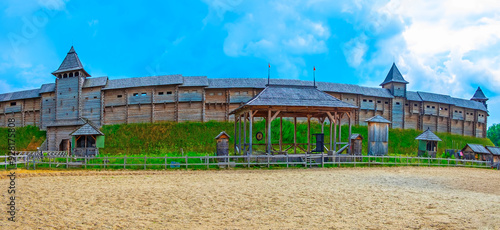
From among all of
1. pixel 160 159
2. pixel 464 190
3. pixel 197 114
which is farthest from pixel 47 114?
pixel 464 190

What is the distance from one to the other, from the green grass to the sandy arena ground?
19.5m

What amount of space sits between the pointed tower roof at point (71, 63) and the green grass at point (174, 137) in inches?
314

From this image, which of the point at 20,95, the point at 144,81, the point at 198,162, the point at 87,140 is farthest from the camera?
the point at 20,95

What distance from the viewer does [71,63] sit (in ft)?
136

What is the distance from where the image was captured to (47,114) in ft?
137

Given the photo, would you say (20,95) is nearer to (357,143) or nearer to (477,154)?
(357,143)

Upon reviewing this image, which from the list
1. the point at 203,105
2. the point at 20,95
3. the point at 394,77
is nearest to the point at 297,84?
the point at 203,105

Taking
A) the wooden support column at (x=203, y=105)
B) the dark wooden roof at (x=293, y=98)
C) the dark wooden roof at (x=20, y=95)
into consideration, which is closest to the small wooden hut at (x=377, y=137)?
the dark wooden roof at (x=293, y=98)

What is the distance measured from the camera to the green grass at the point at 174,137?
3475cm

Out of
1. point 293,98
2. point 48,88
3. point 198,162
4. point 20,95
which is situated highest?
point 48,88

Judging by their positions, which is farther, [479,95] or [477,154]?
[479,95]

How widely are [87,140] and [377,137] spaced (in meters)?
22.2

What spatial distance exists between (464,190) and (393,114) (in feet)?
109

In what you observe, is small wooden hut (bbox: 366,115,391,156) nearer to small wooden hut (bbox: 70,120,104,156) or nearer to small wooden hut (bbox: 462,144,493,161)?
small wooden hut (bbox: 462,144,493,161)
